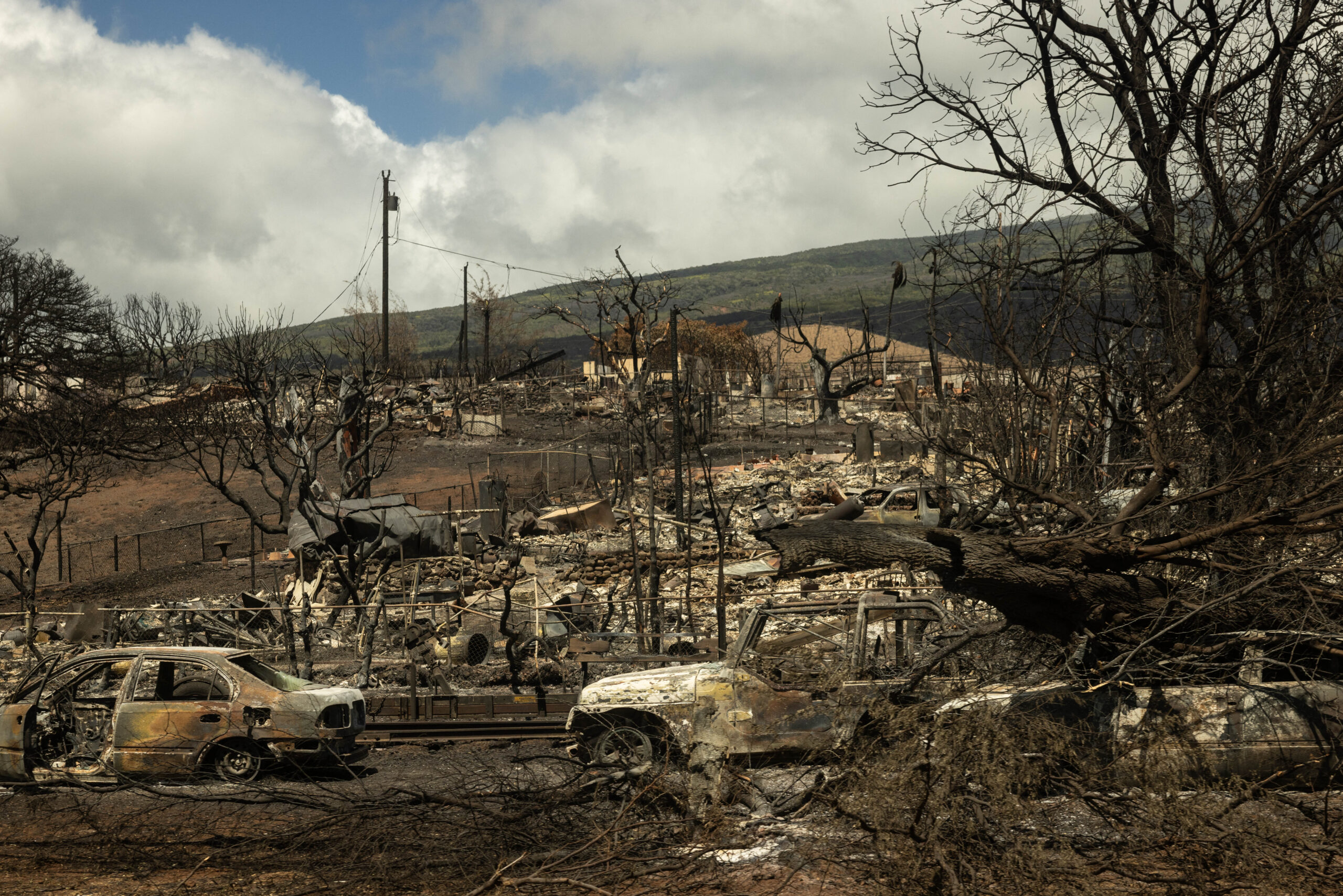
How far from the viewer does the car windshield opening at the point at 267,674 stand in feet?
30.6

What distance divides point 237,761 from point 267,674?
3.09ft

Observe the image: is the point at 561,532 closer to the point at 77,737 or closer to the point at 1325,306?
the point at 77,737

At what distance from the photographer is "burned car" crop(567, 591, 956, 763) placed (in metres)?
7.54

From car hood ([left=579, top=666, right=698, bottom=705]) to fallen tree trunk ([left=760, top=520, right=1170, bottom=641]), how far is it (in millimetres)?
1306

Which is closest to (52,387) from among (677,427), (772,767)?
(677,427)

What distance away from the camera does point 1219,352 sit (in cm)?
1105

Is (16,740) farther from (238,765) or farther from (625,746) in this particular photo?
(625,746)

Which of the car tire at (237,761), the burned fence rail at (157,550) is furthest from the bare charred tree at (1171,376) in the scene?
the burned fence rail at (157,550)

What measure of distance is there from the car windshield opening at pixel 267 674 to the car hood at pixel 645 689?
2.83 metres

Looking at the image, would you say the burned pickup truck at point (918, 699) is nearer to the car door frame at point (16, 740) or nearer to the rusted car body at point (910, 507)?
the car door frame at point (16, 740)

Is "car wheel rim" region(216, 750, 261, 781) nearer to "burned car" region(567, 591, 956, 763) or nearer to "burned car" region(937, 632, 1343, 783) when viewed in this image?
"burned car" region(567, 591, 956, 763)

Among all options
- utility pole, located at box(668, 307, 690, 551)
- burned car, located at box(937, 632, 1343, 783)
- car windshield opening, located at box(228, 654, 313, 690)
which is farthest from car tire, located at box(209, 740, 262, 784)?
utility pole, located at box(668, 307, 690, 551)

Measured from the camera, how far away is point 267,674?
9617mm

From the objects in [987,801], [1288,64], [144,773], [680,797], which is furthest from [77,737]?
[1288,64]
